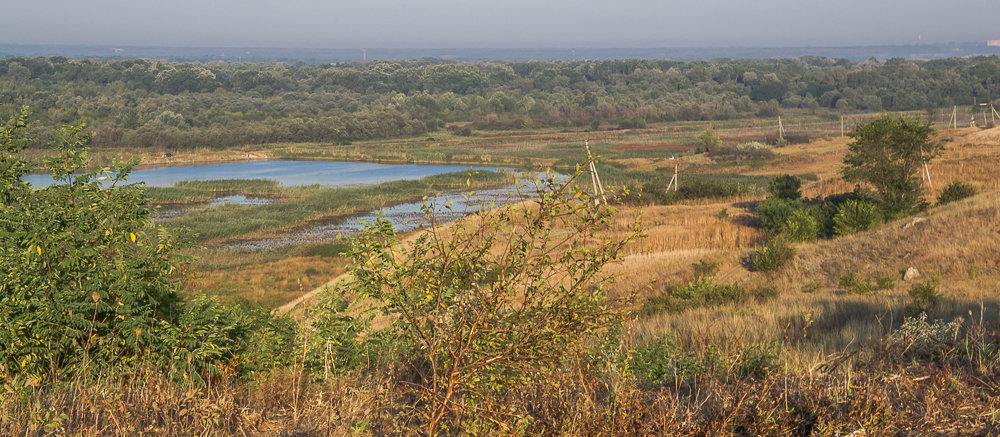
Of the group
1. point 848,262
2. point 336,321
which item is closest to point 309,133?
point 848,262

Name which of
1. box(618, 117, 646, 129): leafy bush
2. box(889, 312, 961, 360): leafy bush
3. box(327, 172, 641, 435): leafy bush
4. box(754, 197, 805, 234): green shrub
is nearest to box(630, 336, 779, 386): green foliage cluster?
box(889, 312, 961, 360): leafy bush

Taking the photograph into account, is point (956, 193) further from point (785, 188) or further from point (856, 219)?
point (785, 188)

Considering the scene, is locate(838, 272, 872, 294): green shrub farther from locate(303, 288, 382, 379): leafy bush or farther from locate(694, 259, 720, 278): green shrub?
locate(303, 288, 382, 379): leafy bush

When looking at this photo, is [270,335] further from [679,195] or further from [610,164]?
[610,164]

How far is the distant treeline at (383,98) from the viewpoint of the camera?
363 feet

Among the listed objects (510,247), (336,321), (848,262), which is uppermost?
(510,247)

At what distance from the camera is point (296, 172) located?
237 feet

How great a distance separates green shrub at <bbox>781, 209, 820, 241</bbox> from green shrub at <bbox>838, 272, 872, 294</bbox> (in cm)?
1014

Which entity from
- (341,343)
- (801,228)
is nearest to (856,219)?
(801,228)

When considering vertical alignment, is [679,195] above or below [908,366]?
below

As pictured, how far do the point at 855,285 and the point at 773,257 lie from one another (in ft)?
16.9

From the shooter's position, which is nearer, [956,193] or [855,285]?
[855,285]

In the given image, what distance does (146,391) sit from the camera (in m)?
→ 4.78

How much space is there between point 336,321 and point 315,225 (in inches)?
1461
